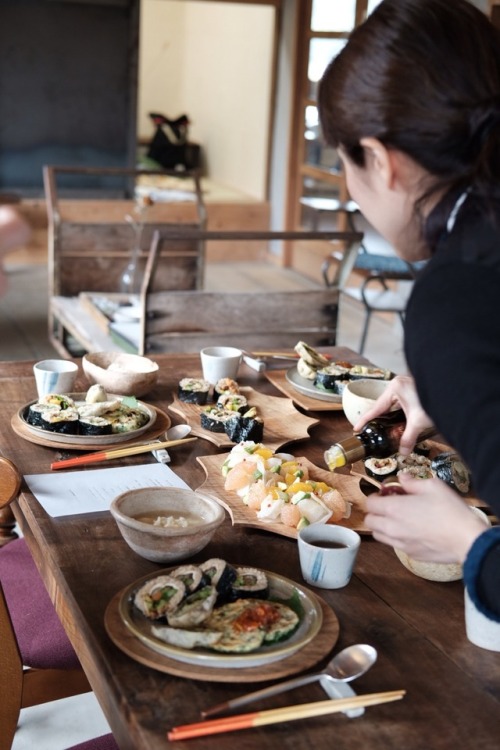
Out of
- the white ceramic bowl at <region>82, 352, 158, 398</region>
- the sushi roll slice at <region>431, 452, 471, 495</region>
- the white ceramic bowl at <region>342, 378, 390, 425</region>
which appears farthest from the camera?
the white ceramic bowl at <region>82, 352, 158, 398</region>

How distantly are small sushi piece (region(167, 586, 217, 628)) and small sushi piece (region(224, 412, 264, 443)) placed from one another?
1.96ft

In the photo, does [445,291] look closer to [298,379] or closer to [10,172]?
[298,379]

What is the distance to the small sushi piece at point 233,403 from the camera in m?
1.82

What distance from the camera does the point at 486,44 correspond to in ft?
3.09

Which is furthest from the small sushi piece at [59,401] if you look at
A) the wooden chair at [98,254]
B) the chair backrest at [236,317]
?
the wooden chair at [98,254]

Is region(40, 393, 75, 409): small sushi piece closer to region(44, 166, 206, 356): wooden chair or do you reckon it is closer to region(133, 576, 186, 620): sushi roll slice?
region(133, 576, 186, 620): sushi roll slice

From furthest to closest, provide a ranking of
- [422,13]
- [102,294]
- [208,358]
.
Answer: [102,294]
[208,358]
[422,13]

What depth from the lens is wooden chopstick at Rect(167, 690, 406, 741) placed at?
916mm

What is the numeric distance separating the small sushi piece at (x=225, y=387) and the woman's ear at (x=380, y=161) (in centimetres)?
96

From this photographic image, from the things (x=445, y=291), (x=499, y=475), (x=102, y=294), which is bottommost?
(x=102, y=294)

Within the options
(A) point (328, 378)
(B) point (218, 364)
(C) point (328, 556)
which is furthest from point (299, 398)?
(C) point (328, 556)

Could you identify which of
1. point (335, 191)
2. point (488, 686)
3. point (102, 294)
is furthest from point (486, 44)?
point (335, 191)

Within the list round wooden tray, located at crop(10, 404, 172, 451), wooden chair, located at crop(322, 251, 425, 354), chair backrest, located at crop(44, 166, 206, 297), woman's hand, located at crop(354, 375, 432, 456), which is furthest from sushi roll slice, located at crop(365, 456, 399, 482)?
wooden chair, located at crop(322, 251, 425, 354)

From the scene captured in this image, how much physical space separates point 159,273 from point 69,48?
3290 millimetres
